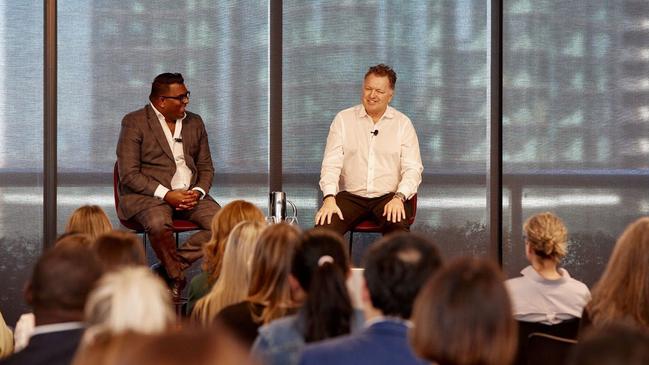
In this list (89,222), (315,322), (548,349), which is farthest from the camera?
(89,222)

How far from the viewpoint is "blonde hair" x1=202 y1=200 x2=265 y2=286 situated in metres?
4.07

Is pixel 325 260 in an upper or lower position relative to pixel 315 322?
upper

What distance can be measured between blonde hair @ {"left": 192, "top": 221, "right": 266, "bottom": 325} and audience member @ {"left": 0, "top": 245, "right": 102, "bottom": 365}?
105 centimetres

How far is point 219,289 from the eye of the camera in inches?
132

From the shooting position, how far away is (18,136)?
6.70 m

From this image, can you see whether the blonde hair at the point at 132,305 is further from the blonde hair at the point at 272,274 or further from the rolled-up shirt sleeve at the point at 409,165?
the rolled-up shirt sleeve at the point at 409,165

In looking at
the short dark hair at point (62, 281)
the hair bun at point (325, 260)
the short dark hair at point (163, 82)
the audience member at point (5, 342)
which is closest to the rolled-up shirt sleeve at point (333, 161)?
the short dark hair at point (163, 82)

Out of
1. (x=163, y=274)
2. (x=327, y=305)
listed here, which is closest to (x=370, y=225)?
(x=163, y=274)

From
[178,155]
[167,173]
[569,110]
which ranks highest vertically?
[569,110]

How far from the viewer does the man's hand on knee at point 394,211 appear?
565cm

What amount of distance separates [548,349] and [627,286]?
412 millimetres

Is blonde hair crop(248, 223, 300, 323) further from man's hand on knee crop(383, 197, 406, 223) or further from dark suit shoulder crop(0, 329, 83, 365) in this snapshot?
man's hand on knee crop(383, 197, 406, 223)

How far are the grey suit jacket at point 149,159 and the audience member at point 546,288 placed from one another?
2.52 m

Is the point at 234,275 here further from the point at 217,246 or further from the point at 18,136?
the point at 18,136
